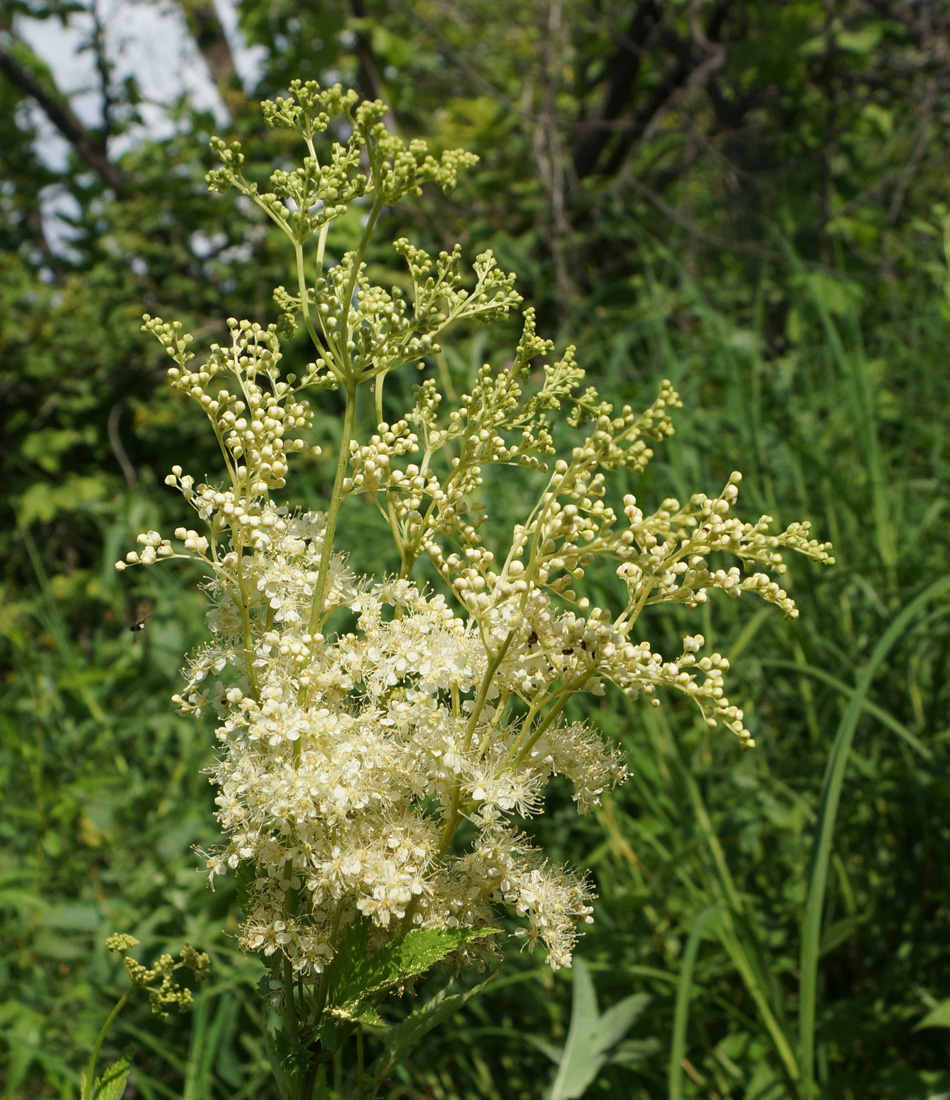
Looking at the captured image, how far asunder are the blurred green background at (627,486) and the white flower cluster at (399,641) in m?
0.30

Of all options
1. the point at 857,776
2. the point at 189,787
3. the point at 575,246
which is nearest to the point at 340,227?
the point at 575,246

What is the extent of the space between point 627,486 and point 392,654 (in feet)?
4.91

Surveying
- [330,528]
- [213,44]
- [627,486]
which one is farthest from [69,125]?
[330,528]

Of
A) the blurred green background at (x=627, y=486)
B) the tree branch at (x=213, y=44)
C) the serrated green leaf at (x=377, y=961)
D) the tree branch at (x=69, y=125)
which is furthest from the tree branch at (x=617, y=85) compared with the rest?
the serrated green leaf at (x=377, y=961)

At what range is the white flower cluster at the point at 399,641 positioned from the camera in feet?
2.21

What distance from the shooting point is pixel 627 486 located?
7.08 feet

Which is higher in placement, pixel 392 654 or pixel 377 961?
pixel 392 654

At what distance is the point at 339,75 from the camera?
4.54 meters

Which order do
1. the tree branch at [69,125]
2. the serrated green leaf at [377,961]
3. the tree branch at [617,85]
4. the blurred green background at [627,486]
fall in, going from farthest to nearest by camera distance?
the tree branch at [69,125]
the tree branch at [617,85]
the blurred green background at [627,486]
the serrated green leaf at [377,961]

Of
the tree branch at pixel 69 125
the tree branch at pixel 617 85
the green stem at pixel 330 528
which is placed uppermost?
the tree branch at pixel 617 85

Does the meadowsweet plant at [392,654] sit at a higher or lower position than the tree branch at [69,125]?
lower

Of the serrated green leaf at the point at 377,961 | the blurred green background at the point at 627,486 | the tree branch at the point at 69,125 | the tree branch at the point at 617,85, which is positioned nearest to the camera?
the serrated green leaf at the point at 377,961

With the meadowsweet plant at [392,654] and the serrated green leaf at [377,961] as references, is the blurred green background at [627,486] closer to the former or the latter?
the meadowsweet plant at [392,654]

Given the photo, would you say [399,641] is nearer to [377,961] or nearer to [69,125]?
[377,961]
